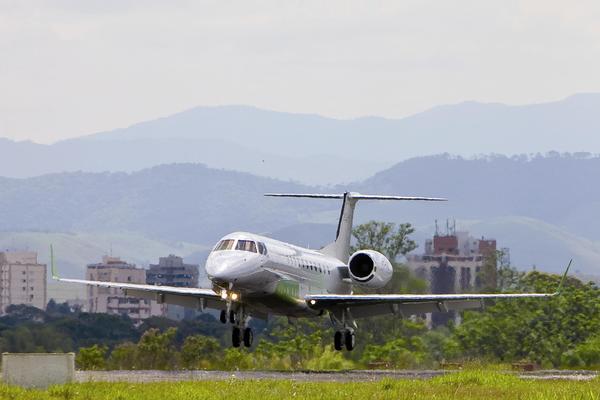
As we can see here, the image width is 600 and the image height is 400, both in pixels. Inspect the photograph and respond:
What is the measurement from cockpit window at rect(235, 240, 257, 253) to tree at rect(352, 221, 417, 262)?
67818 millimetres

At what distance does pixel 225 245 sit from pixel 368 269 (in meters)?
10.7

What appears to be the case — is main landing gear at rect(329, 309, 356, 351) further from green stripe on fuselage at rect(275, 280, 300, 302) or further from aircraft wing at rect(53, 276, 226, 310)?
aircraft wing at rect(53, 276, 226, 310)

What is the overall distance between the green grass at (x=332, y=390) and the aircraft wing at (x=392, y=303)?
1850 cm

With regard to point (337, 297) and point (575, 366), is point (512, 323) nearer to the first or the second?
point (575, 366)

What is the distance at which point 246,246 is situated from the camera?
173 ft

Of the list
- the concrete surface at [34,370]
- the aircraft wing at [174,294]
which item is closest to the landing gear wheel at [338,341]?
the aircraft wing at [174,294]

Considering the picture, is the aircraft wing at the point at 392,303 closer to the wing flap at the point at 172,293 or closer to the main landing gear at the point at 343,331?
the main landing gear at the point at 343,331

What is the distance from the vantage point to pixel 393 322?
110250 mm

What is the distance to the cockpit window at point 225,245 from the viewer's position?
5238cm

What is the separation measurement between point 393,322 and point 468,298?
55184 mm

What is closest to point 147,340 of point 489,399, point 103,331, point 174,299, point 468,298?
point 174,299

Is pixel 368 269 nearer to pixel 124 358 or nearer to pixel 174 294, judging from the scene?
pixel 174 294

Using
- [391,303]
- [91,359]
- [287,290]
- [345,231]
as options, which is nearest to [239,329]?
[287,290]

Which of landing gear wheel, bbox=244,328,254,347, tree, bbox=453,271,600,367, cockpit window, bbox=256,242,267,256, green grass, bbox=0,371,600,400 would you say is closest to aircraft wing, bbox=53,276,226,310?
landing gear wheel, bbox=244,328,254,347
